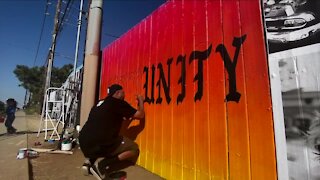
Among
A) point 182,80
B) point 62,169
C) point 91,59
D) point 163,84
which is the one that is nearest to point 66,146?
point 62,169

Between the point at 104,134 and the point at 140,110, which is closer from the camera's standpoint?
the point at 104,134

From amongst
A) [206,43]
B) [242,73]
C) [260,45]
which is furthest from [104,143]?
[260,45]

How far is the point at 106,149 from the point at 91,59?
3096 mm

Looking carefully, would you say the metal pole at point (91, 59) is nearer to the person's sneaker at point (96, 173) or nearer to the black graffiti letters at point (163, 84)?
the person's sneaker at point (96, 173)

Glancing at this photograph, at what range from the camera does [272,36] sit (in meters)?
1.83

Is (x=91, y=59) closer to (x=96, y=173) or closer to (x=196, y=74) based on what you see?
(x=96, y=173)

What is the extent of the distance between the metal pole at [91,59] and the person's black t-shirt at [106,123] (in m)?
2.39

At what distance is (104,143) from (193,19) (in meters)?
2.03

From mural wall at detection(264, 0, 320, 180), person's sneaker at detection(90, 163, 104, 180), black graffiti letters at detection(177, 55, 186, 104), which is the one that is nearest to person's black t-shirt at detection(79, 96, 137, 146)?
person's sneaker at detection(90, 163, 104, 180)

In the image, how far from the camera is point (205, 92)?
2.53m

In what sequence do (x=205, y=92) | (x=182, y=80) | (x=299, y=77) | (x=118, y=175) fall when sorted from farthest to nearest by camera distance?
(x=118, y=175)
(x=182, y=80)
(x=205, y=92)
(x=299, y=77)

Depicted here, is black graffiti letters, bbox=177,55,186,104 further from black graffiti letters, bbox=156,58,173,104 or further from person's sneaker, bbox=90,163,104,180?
person's sneaker, bbox=90,163,104,180

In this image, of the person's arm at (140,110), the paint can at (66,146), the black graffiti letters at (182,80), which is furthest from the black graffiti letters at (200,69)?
the paint can at (66,146)

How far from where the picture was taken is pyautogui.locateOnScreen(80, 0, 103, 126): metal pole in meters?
5.81
